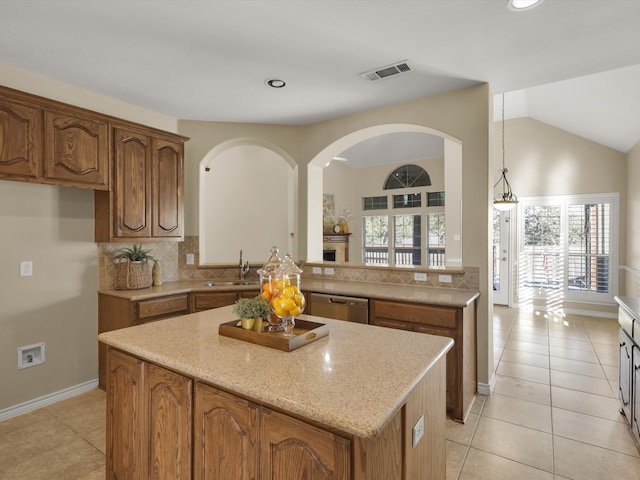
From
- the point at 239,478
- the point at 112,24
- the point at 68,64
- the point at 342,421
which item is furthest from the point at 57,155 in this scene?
the point at 342,421

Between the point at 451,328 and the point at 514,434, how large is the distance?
82cm

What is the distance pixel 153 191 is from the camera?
11.0ft

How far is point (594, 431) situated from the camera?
2.46 metres

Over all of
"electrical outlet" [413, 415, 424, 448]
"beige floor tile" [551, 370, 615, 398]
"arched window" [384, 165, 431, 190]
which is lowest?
"beige floor tile" [551, 370, 615, 398]

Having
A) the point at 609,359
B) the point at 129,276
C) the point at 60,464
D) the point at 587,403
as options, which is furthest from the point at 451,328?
the point at 129,276

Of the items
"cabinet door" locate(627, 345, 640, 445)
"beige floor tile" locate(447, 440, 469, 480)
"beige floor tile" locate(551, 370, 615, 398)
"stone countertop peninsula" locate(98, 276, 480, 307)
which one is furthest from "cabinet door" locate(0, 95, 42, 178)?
"beige floor tile" locate(551, 370, 615, 398)

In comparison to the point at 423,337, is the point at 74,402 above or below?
below

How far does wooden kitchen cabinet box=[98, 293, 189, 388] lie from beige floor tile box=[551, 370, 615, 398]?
3613 mm

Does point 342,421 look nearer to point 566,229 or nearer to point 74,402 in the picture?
point 74,402

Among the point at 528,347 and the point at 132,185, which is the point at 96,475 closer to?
the point at 132,185

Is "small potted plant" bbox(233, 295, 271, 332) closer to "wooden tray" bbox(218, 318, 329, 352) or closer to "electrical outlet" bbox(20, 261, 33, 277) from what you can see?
"wooden tray" bbox(218, 318, 329, 352)

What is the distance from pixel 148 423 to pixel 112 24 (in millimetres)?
2290

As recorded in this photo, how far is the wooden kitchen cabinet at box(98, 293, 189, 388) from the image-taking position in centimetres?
294

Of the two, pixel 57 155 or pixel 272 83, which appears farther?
pixel 272 83
